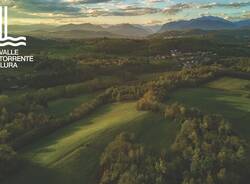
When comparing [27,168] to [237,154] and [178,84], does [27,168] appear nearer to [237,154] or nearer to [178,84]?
[237,154]

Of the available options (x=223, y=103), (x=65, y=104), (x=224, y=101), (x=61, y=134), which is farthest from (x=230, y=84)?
(x=61, y=134)

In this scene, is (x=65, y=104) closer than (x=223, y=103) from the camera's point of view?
No

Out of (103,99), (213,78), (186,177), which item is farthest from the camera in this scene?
(213,78)

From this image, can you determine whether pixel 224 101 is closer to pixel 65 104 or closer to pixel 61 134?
pixel 65 104

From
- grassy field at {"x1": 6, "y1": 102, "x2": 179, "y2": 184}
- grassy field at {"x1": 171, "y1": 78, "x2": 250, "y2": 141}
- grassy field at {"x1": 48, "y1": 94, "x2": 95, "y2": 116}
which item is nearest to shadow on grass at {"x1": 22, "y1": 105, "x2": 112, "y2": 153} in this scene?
grassy field at {"x1": 6, "y1": 102, "x2": 179, "y2": 184}

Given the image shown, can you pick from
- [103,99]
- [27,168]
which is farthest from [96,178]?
[103,99]

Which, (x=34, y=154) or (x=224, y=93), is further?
(x=224, y=93)
